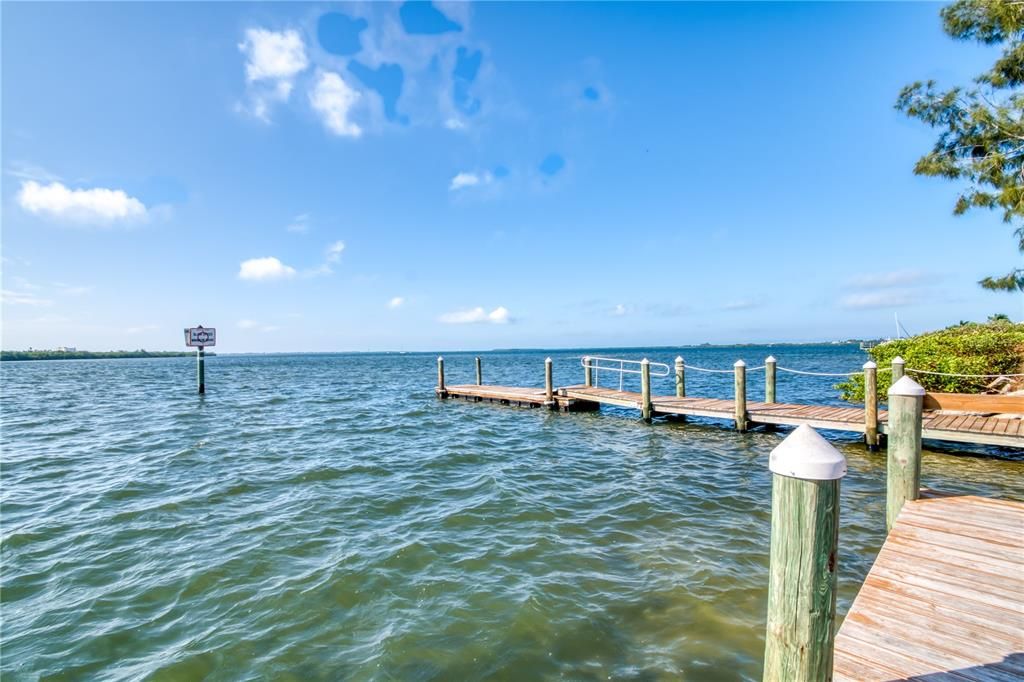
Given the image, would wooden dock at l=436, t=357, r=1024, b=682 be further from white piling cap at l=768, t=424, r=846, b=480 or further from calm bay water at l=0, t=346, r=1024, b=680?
calm bay water at l=0, t=346, r=1024, b=680

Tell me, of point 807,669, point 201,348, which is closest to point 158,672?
point 807,669

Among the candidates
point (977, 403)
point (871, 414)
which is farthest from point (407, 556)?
→ point (977, 403)

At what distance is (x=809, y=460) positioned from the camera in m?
1.98

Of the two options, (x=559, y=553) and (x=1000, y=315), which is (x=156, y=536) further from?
(x=1000, y=315)

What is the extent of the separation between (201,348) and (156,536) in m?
25.0

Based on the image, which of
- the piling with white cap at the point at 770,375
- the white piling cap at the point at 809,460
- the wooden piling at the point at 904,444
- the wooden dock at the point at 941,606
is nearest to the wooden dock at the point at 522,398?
the piling with white cap at the point at 770,375

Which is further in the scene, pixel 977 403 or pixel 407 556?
pixel 977 403

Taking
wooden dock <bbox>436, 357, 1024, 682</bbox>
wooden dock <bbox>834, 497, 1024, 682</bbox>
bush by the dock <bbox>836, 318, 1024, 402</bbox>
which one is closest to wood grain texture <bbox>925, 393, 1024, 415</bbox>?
bush by the dock <bbox>836, 318, 1024, 402</bbox>

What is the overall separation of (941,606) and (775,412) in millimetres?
9636

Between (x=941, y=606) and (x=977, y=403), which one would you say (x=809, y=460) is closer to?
(x=941, y=606)

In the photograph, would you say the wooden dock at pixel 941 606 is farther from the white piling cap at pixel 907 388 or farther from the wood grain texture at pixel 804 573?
the white piling cap at pixel 907 388

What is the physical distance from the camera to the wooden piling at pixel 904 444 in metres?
4.58

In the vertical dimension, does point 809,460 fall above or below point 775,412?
above

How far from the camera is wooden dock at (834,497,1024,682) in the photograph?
8.45 feet
